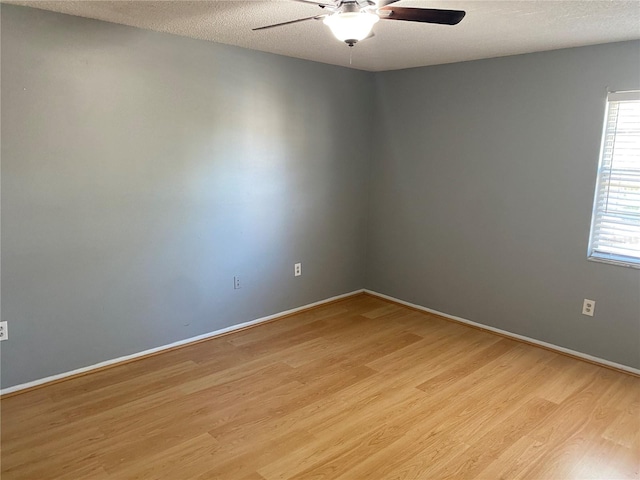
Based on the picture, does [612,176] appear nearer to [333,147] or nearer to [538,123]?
Answer: [538,123]

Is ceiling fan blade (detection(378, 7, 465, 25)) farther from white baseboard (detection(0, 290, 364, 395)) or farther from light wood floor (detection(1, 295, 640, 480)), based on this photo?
white baseboard (detection(0, 290, 364, 395))

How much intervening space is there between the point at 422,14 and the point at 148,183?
208 centimetres

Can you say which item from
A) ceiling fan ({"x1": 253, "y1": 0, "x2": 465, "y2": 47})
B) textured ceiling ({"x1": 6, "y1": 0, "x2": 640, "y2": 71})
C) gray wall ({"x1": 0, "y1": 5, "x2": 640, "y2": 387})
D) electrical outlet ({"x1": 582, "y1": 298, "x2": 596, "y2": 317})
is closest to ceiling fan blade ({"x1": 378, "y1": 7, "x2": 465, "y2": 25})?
ceiling fan ({"x1": 253, "y1": 0, "x2": 465, "y2": 47})

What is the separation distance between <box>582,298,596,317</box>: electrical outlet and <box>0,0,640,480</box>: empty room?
0.02 metres

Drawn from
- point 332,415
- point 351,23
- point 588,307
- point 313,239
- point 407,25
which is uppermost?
point 407,25

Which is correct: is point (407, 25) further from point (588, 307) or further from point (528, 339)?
point (528, 339)

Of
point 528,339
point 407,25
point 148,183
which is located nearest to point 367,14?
point 407,25

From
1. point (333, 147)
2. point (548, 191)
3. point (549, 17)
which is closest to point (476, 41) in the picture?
point (549, 17)

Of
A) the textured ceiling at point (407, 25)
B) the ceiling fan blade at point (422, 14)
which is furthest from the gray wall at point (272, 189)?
the ceiling fan blade at point (422, 14)

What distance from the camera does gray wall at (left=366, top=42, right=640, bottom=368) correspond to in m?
3.27

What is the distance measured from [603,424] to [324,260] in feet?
8.26

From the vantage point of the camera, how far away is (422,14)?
6.23 feet

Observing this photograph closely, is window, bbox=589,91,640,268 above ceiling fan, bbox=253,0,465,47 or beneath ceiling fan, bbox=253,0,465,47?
beneath

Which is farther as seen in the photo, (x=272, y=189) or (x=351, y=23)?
(x=272, y=189)
